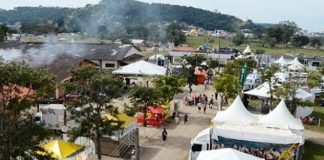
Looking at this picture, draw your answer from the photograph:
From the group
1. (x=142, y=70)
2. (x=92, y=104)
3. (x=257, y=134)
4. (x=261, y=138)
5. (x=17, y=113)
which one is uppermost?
(x=17, y=113)

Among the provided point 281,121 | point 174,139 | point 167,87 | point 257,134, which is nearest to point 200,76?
point 167,87

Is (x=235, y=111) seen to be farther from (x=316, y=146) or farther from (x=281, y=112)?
(x=316, y=146)

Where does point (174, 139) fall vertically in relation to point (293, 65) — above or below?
below

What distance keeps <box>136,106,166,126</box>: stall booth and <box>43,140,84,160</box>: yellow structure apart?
779cm

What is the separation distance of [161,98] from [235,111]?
527 cm

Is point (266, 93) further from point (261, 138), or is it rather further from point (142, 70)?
point (142, 70)

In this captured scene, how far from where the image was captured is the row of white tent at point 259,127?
1831 centimetres

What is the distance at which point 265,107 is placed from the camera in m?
29.9

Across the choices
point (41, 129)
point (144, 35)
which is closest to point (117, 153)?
point (41, 129)

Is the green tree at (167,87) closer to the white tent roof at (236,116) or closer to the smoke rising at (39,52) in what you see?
the white tent roof at (236,116)

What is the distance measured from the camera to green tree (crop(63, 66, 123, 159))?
1578 centimetres

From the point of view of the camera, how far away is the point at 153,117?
24562mm

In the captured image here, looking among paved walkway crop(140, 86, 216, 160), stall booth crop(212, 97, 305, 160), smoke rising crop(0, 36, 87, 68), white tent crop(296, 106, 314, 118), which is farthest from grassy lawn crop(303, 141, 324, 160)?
smoke rising crop(0, 36, 87, 68)

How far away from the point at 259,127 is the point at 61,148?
29.5 ft
